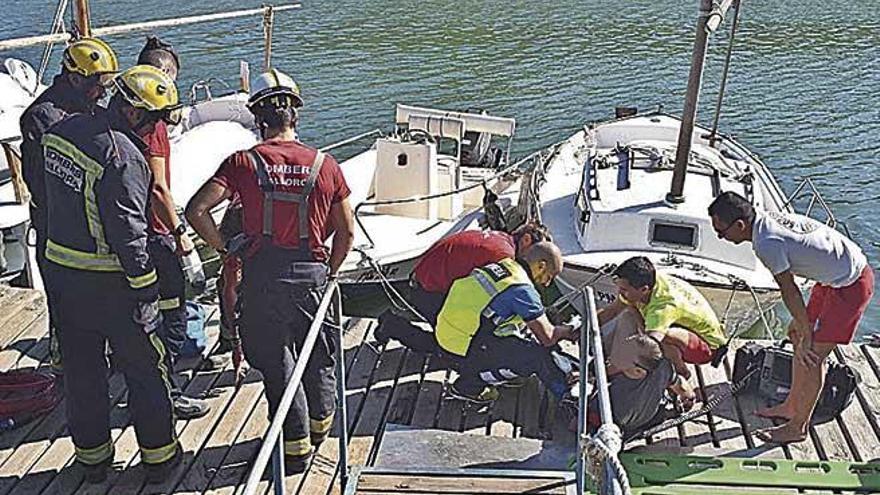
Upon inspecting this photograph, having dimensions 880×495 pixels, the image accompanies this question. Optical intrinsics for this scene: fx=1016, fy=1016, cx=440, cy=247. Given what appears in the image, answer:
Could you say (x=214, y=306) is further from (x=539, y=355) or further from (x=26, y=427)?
(x=539, y=355)

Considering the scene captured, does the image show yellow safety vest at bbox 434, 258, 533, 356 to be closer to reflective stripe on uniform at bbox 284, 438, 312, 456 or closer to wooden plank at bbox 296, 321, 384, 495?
wooden plank at bbox 296, 321, 384, 495

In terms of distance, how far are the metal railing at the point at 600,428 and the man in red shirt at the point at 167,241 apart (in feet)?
6.12

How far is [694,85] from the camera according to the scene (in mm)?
7902

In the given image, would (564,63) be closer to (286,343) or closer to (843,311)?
(843,311)

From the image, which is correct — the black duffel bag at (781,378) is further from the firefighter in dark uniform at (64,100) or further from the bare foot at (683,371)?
the firefighter in dark uniform at (64,100)

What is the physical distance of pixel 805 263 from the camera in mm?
4797

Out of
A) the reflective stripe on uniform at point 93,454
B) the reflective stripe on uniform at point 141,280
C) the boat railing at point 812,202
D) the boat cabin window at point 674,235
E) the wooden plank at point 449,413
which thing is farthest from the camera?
the boat railing at point 812,202

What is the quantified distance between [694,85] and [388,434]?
14.1ft

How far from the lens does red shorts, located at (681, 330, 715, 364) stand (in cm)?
539

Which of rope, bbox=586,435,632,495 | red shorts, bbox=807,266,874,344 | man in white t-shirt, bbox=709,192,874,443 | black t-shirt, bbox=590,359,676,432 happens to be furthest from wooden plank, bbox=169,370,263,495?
red shorts, bbox=807,266,874,344

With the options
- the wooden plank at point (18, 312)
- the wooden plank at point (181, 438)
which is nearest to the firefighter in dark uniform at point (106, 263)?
the wooden plank at point (181, 438)

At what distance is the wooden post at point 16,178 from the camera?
31.8 ft

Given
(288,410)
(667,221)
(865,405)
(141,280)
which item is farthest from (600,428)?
(667,221)

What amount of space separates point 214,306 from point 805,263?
3.77m
